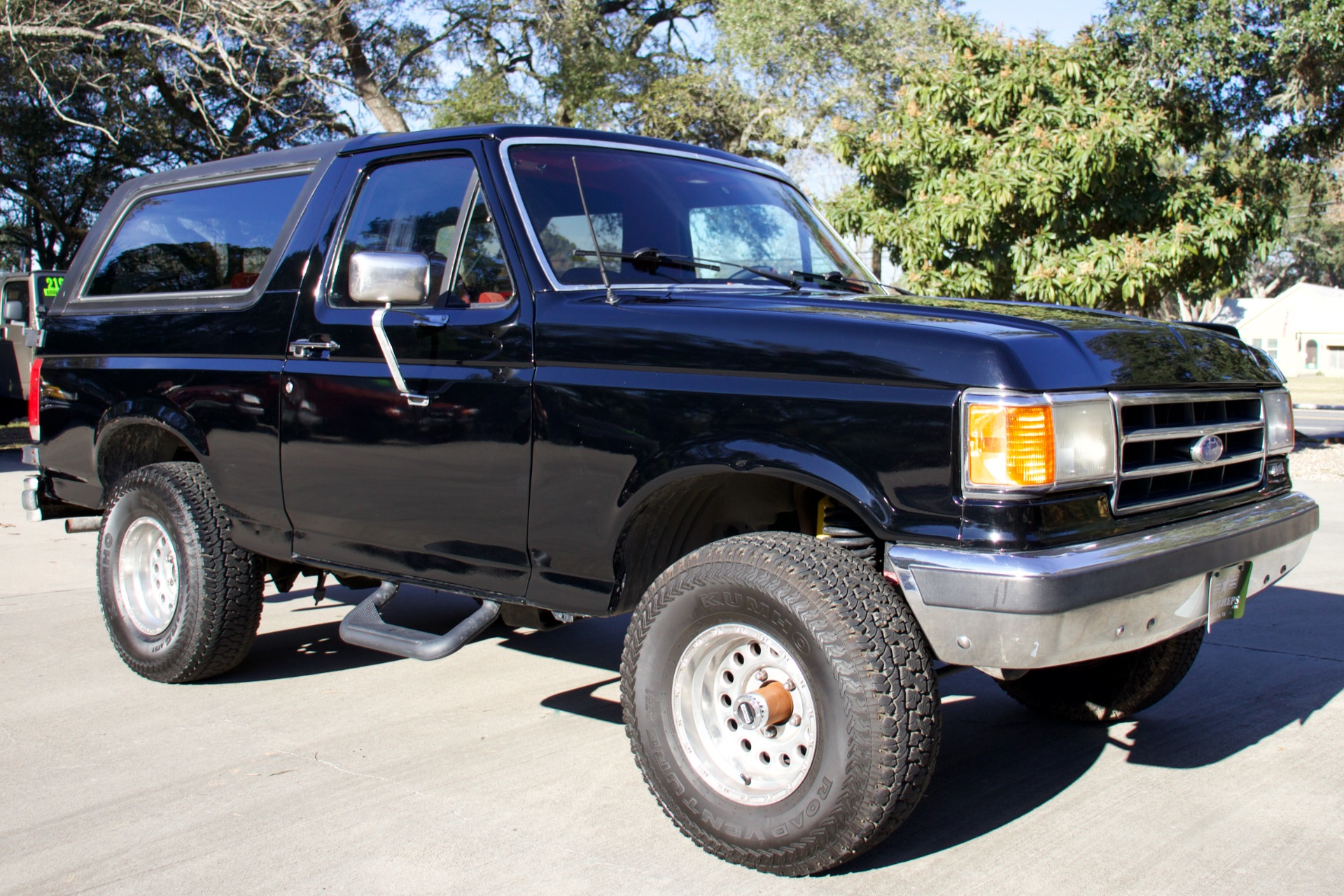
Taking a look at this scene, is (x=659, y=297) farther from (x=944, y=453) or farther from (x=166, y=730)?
(x=166, y=730)

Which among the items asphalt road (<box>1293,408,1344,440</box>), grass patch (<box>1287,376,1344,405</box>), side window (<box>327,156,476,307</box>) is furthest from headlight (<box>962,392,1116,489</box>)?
grass patch (<box>1287,376,1344,405</box>)

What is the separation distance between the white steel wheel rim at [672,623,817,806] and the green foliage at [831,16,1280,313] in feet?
32.6

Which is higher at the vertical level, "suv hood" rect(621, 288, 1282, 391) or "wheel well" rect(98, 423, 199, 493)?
"suv hood" rect(621, 288, 1282, 391)

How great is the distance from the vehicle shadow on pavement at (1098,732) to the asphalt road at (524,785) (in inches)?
0.5

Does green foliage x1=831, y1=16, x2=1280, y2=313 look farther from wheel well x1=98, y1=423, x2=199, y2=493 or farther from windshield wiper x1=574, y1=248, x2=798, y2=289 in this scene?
wheel well x1=98, y1=423, x2=199, y2=493

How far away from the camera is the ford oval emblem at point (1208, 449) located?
11.5 ft

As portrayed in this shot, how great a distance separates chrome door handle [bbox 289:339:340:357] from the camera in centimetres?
436

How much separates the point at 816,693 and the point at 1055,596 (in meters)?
0.66

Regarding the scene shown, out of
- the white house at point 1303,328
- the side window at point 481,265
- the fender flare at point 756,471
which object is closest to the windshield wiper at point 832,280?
the side window at point 481,265

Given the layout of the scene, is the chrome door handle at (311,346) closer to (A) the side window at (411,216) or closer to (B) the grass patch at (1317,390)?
(A) the side window at (411,216)

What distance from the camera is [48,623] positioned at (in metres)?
6.32

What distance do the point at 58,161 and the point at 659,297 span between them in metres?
23.0

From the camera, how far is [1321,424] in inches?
933

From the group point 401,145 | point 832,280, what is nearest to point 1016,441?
point 832,280
